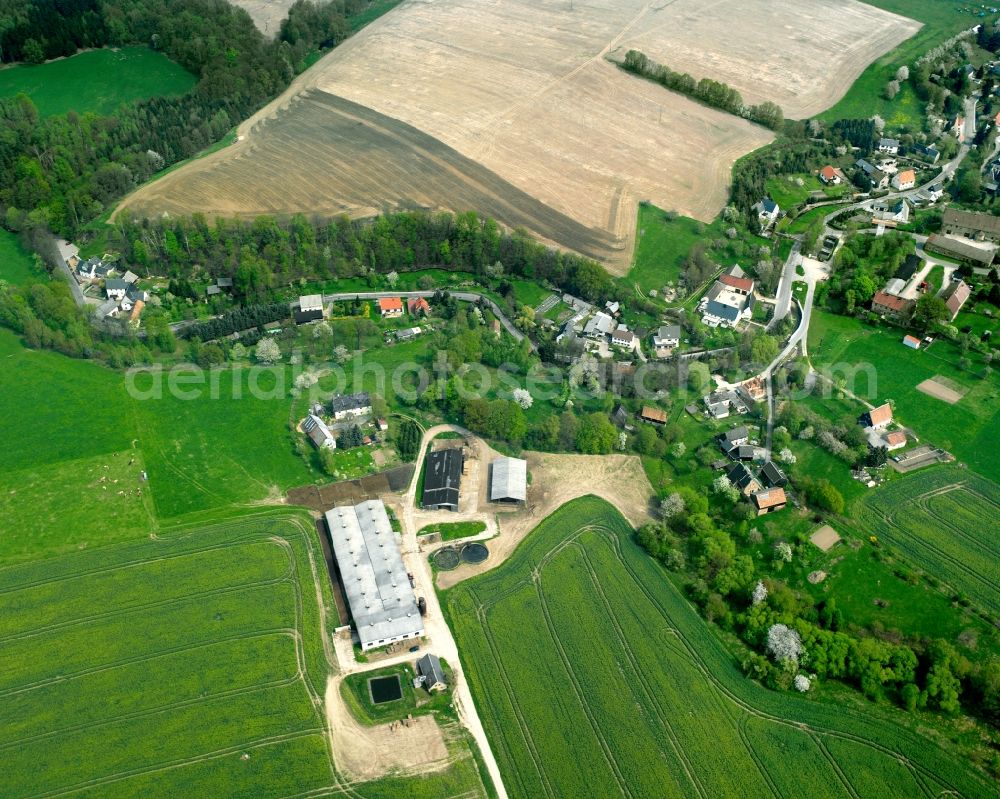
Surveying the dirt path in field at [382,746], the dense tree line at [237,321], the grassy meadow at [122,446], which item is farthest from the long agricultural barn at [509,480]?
the dense tree line at [237,321]

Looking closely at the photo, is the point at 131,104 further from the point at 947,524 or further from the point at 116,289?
the point at 947,524

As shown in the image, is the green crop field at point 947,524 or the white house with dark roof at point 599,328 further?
the white house with dark roof at point 599,328

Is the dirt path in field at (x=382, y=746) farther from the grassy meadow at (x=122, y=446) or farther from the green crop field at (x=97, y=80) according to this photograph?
the green crop field at (x=97, y=80)

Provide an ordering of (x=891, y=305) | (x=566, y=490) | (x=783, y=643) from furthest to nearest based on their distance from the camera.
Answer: (x=891, y=305) < (x=566, y=490) < (x=783, y=643)

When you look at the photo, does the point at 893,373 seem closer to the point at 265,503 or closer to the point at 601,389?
the point at 601,389

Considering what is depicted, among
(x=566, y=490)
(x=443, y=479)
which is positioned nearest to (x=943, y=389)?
(x=566, y=490)

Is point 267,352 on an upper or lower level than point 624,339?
lower
